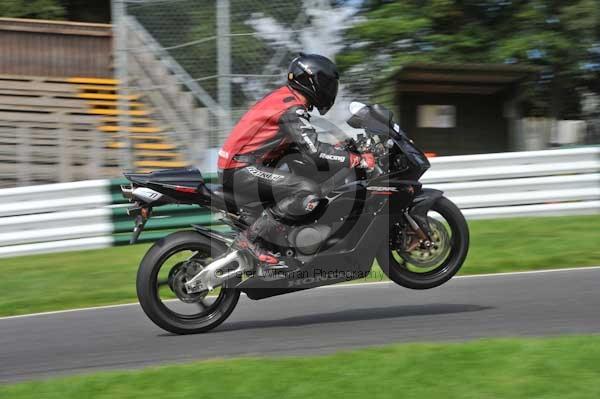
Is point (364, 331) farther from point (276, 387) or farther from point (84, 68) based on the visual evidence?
point (84, 68)

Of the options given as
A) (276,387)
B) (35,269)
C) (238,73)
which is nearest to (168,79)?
(238,73)

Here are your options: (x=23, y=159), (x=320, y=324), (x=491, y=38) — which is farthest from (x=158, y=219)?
(x=491, y=38)

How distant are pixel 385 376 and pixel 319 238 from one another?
1668 millimetres

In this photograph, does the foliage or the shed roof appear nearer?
the shed roof

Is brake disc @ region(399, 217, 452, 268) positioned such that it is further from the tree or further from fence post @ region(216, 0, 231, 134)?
the tree

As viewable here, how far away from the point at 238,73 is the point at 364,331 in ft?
21.3

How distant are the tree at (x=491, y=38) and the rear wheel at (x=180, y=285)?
11.3 meters

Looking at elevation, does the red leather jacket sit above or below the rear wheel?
above

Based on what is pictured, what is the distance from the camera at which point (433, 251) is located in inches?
251

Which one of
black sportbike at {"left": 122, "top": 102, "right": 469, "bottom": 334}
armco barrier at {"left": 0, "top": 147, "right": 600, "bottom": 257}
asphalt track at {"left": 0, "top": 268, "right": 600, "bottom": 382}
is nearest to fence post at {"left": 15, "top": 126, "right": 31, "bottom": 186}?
armco barrier at {"left": 0, "top": 147, "right": 600, "bottom": 257}

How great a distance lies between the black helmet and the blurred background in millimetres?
312

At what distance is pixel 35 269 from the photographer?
392 inches

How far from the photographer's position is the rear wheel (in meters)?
6.01

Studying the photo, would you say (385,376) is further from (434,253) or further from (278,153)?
(278,153)
